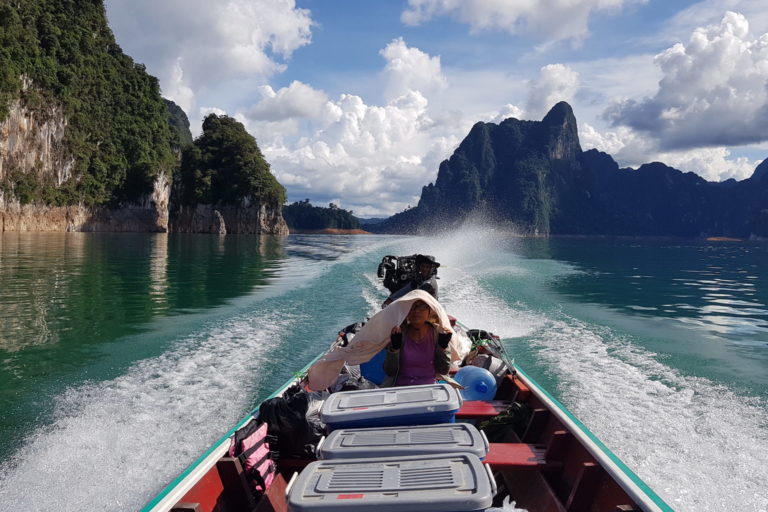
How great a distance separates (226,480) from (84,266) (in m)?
25.8

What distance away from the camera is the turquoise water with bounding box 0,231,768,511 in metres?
5.51

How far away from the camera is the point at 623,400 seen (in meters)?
7.77

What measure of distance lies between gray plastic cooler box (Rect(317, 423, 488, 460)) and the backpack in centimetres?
92

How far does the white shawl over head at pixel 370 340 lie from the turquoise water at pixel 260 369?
1.89 meters

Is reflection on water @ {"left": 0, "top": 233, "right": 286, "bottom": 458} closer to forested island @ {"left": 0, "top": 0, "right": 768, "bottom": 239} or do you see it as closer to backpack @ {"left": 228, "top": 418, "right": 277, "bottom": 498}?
backpack @ {"left": 228, "top": 418, "right": 277, "bottom": 498}

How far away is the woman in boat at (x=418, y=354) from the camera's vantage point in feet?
18.2

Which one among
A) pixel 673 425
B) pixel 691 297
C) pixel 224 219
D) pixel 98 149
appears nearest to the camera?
pixel 673 425

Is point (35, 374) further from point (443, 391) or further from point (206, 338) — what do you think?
point (443, 391)

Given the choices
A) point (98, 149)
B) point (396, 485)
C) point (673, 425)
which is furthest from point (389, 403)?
point (98, 149)

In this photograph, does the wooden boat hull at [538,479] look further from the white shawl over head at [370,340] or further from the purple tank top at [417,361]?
the purple tank top at [417,361]

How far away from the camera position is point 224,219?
9850 centimetres

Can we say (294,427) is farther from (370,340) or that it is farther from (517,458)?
(517,458)

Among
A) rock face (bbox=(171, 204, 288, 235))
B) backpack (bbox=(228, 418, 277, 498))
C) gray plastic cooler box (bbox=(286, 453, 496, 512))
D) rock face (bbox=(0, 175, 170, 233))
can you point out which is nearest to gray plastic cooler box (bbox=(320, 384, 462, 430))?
backpack (bbox=(228, 418, 277, 498))

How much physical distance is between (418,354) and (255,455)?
2.17 meters
